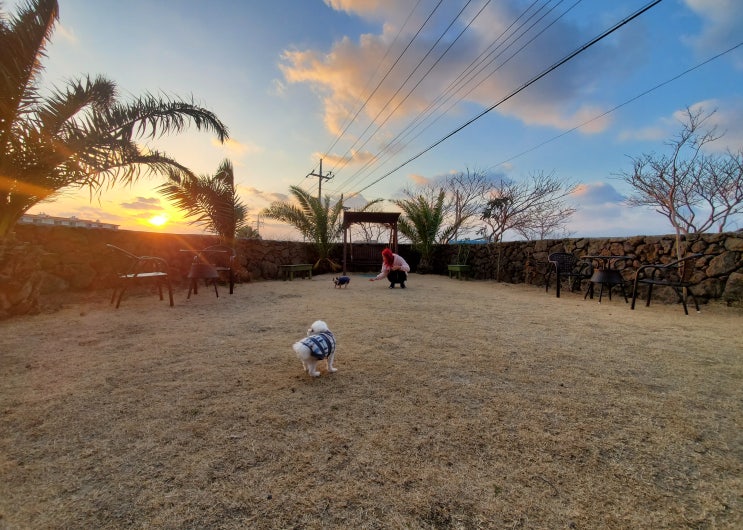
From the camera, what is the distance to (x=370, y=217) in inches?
426

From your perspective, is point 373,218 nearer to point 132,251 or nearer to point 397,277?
point 397,277

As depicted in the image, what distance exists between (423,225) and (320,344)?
9816 millimetres

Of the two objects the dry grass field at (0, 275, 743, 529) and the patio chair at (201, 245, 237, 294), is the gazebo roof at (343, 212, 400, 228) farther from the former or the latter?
the dry grass field at (0, 275, 743, 529)

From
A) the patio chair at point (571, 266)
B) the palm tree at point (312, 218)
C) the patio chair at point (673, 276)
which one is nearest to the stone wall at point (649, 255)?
the patio chair at point (673, 276)

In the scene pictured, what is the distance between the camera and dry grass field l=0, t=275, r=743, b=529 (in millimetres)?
994

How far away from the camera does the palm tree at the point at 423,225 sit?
37.0ft

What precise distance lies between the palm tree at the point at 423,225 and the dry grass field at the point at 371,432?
28.3ft

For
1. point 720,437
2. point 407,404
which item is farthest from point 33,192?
point 720,437

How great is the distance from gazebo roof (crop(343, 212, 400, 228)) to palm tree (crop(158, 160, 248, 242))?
4.27 meters

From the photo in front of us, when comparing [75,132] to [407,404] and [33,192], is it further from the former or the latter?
[407,404]

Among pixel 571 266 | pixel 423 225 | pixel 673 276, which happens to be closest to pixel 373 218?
pixel 423 225

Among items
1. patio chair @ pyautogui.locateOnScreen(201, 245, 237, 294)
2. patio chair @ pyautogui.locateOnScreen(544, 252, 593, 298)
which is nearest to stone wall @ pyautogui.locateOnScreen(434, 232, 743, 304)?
patio chair @ pyautogui.locateOnScreen(544, 252, 593, 298)

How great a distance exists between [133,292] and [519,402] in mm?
5847

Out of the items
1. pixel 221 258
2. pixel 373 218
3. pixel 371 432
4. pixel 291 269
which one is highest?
pixel 373 218
